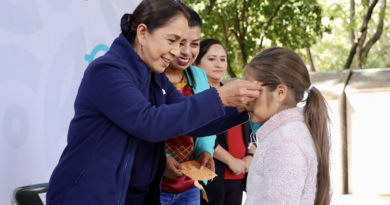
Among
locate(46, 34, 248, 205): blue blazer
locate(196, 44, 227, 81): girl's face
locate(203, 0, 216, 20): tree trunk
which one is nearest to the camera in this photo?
locate(46, 34, 248, 205): blue blazer

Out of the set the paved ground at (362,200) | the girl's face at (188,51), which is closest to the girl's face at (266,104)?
the girl's face at (188,51)

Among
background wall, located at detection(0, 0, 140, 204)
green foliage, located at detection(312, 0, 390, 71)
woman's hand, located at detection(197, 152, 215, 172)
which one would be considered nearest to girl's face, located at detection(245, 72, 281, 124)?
woman's hand, located at detection(197, 152, 215, 172)

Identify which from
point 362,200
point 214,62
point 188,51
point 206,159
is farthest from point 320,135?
point 362,200

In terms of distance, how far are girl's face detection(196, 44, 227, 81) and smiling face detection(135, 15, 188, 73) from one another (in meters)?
1.61

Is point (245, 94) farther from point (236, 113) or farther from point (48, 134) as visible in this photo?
point (48, 134)

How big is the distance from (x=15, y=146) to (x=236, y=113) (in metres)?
1.20

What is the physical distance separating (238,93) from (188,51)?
906 millimetres

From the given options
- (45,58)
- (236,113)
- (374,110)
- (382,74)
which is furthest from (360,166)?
(45,58)

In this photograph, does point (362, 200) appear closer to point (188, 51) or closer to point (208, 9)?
point (188, 51)

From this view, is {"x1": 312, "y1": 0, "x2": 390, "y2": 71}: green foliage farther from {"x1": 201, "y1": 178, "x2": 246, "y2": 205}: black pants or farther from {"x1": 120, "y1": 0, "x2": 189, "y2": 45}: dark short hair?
{"x1": 120, "y1": 0, "x2": 189, "y2": 45}: dark short hair

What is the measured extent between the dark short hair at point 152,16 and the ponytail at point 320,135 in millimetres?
715

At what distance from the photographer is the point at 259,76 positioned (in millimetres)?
1961

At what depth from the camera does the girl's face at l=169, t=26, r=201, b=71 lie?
2500 millimetres

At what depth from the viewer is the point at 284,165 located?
1.62 m
